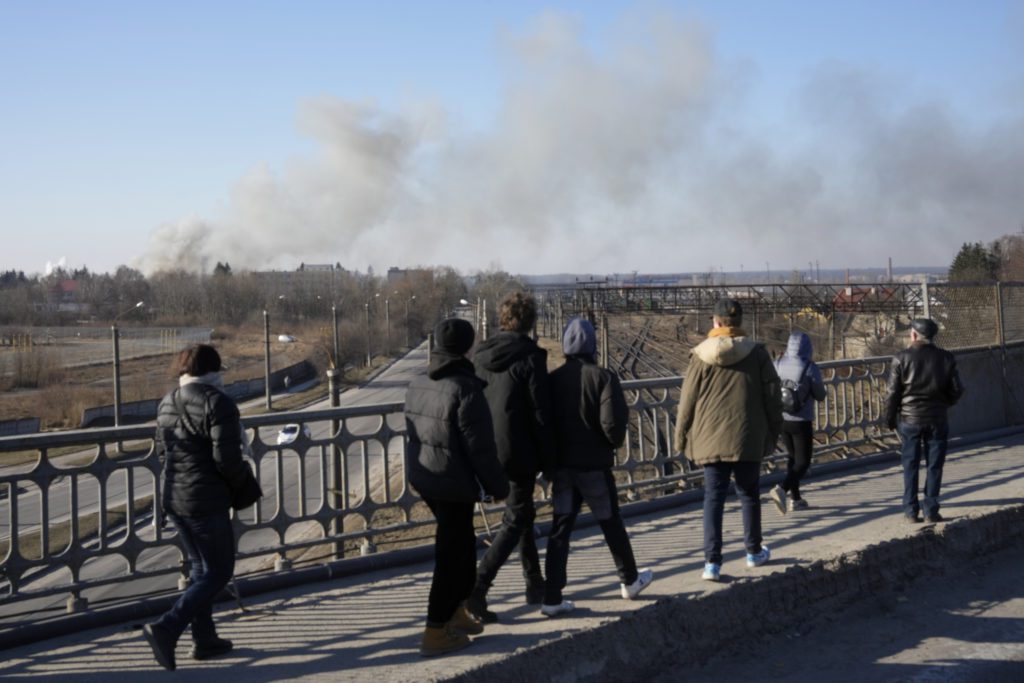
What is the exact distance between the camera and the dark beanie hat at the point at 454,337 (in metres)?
5.56

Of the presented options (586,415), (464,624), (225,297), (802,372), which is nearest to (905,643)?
(586,415)

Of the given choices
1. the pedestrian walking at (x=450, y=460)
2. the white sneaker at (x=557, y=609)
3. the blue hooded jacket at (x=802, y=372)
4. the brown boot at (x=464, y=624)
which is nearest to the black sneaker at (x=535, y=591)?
the white sneaker at (x=557, y=609)

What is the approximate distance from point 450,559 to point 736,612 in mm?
2369

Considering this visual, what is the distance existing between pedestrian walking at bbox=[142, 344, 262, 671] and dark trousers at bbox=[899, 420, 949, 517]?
19.5ft

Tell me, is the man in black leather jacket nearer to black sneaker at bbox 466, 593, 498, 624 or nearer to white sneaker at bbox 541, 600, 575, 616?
white sneaker at bbox 541, 600, 575, 616

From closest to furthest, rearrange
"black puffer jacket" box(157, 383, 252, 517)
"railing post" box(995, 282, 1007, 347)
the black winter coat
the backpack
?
"black puffer jacket" box(157, 383, 252, 517), the black winter coat, the backpack, "railing post" box(995, 282, 1007, 347)

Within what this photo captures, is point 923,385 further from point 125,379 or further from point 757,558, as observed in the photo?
point 125,379

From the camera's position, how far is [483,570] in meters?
6.29

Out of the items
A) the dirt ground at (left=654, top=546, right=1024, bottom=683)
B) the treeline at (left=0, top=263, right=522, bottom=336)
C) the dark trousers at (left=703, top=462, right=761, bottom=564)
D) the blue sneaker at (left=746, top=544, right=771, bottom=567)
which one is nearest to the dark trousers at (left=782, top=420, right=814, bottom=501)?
the dirt ground at (left=654, top=546, right=1024, bottom=683)

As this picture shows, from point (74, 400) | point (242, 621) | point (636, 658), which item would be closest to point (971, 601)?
point (636, 658)

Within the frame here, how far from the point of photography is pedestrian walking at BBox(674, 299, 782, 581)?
6.77 meters

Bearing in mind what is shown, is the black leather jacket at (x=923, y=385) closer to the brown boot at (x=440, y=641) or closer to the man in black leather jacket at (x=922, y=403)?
the man in black leather jacket at (x=922, y=403)

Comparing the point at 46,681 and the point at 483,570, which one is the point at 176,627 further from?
the point at 483,570

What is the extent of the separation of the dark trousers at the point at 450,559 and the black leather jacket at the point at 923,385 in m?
4.83
